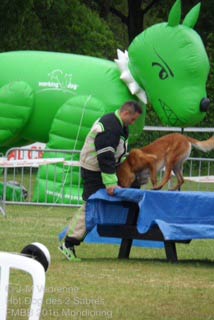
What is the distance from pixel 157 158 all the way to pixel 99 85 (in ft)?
23.9

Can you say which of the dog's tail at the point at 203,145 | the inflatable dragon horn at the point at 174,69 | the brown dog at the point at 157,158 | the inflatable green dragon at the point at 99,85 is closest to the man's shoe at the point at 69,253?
the brown dog at the point at 157,158

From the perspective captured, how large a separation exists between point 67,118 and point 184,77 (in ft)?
7.50

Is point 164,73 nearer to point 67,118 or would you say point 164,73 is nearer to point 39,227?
point 67,118

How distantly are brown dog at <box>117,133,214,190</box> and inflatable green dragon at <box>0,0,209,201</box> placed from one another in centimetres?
493

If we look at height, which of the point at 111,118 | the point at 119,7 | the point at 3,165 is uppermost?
the point at 111,118

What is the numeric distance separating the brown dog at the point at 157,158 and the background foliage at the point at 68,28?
1904 cm

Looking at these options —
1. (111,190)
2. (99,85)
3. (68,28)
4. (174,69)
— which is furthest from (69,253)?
(68,28)

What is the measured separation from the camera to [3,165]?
16906mm

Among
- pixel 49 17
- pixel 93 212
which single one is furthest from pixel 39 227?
pixel 49 17

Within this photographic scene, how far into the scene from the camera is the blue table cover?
11312 mm

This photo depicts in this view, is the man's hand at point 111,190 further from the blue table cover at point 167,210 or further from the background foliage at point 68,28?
the background foliage at point 68,28

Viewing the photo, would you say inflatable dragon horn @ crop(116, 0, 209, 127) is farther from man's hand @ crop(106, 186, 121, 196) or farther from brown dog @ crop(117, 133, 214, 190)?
man's hand @ crop(106, 186, 121, 196)

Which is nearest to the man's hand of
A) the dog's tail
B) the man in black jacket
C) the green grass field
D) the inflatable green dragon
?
the man in black jacket

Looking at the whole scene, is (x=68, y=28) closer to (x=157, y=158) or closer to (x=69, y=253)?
(x=157, y=158)
